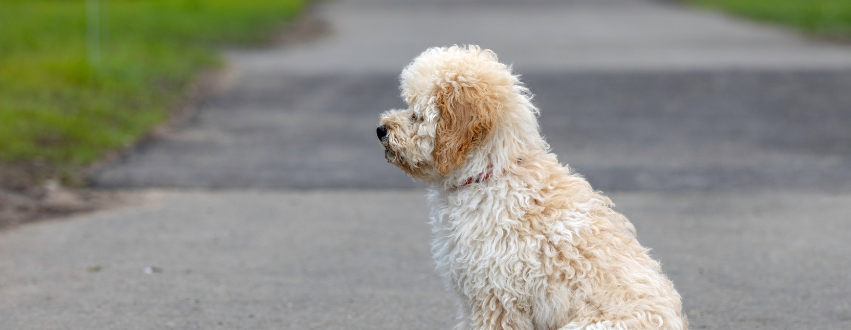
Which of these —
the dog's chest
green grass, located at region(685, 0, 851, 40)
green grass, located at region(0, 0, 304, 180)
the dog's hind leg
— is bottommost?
green grass, located at region(0, 0, 304, 180)

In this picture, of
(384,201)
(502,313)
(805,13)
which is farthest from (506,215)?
(805,13)

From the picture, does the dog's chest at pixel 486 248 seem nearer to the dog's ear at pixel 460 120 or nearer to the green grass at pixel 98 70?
the dog's ear at pixel 460 120

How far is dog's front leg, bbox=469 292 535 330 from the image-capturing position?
12.1 ft

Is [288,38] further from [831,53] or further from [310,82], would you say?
[831,53]

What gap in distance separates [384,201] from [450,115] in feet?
16.1

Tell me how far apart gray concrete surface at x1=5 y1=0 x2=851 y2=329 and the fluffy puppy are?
2.41 ft

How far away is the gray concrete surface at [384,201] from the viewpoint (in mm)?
5555

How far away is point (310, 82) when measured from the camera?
15.2m

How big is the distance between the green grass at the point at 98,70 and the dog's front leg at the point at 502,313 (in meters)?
6.96

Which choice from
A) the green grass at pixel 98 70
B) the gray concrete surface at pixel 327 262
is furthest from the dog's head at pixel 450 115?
the green grass at pixel 98 70

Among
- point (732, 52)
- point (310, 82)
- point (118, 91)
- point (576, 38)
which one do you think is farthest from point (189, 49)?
point (732, 52)

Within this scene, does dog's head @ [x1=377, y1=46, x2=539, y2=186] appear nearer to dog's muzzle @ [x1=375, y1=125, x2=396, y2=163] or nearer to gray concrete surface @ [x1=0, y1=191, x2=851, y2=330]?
dog's muzzle @ [x1=375, y1=125, x2=396, y2=163]

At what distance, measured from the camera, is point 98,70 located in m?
13.3

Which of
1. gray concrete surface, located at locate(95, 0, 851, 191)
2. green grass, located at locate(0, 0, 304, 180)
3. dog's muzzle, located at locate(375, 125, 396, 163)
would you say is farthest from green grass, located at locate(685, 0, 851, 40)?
dog's muzzle, located at locate(375, 125, 396, 163)
